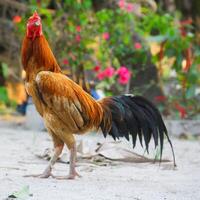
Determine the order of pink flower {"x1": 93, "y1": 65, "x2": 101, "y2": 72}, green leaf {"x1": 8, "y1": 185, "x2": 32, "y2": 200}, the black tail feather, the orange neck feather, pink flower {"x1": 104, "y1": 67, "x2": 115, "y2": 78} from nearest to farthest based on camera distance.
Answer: green leaf {"x1": 8, "y1": 185, "x2": 32, "y2": 200} < the orange neck feather < the black tail feather < pink flower {"x1": 104, "y1": 67, "x2": 115, "y2": 78} < pink flower {"x1": 93, "y1": 65, "x2": 101, "y2": 72}

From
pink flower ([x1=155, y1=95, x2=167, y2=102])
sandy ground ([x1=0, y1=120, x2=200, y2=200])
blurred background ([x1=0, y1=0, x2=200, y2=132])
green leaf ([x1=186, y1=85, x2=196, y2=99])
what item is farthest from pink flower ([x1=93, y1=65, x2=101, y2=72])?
sandy ground ([x1=0, y1=120, x2=200, y2=200])

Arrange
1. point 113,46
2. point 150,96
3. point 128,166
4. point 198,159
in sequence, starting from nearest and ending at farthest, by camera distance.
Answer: point 128,166 → point 198,159 → point 113,46 → point 150,96

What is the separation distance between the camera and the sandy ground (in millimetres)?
6129

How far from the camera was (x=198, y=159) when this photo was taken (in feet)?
30.2

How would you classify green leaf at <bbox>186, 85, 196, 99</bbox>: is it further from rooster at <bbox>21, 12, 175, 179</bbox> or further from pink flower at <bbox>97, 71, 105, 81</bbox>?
rooster at <bbox>21, 12, 175, 179</bbox>

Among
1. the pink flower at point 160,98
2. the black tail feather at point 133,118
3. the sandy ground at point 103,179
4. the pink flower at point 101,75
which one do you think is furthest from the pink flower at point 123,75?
the black tail feather at point 133,118

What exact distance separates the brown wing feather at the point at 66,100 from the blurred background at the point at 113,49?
4.39 meters

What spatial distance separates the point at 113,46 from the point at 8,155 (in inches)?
181

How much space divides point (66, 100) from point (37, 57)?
53 cm

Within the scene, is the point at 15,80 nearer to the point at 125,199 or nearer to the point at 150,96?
the point at 150,96

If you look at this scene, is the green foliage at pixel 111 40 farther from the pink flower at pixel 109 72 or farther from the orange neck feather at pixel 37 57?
the orange neck feather at pixel 37 57

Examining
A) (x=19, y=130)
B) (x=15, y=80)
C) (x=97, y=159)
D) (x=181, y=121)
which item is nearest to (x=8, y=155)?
(x=97, y=159)

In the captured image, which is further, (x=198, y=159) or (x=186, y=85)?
(x=186, y=85)

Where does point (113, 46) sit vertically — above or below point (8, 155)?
above
